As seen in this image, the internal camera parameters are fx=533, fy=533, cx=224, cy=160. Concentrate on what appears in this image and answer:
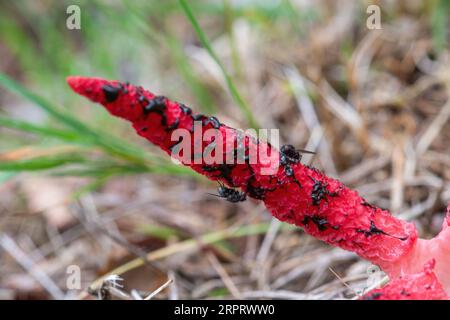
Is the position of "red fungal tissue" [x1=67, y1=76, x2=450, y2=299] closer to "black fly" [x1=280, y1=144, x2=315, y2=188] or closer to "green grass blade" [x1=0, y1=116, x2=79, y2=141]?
"black fly" [x1=280, y1=144, x2=315, y2=188]

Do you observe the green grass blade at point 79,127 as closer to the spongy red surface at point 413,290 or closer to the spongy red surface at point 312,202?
the spongy red surface at point 312,202

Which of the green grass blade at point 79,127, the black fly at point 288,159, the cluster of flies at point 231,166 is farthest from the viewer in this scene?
the green grass blade at point 79,127

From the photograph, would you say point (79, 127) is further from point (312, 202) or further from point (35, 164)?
point (312, 202)

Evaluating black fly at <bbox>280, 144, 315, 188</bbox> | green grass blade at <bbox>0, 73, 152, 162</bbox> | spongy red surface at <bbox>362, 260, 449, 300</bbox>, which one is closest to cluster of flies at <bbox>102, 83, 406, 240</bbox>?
black fly at <bbox>280, 144, 315, 188</bbox>

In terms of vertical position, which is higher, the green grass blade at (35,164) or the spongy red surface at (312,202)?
the green grass blade at (35,164)

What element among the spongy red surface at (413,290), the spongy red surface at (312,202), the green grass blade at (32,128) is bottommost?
the spongy red surface at (413,290)

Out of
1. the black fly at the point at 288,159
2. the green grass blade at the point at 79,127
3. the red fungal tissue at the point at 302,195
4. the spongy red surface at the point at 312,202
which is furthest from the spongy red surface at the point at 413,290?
the green grass blade at the point at 79,127

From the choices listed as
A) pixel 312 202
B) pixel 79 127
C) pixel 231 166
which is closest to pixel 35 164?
pixel 79 127

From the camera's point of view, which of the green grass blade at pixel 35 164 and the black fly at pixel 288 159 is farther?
the green grass blade at pixel 35 164

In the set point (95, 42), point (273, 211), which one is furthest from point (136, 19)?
point (273, 211)
